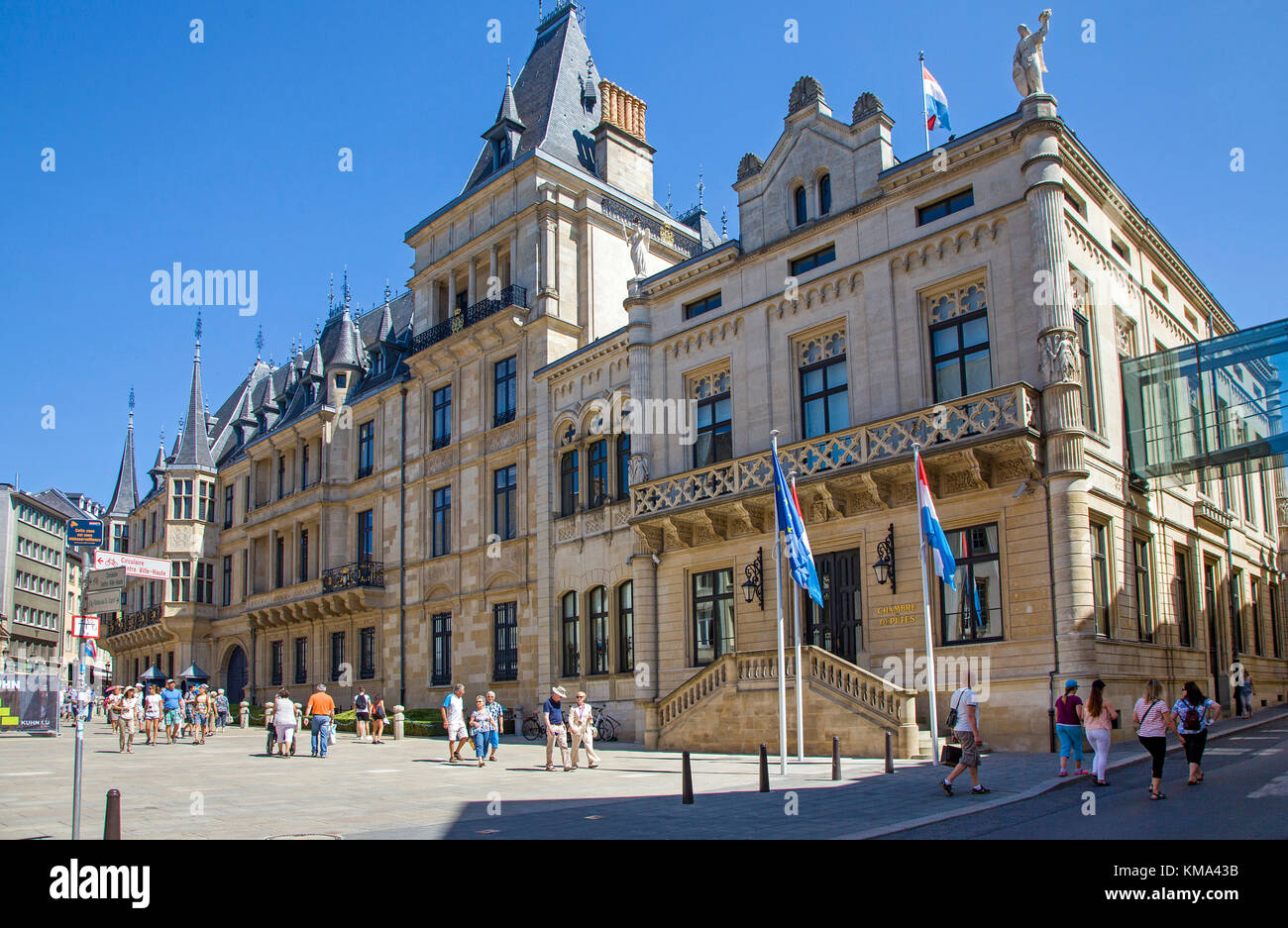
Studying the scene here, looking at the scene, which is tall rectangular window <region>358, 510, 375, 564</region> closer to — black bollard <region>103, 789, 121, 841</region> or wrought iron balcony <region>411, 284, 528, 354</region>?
wrought iron balcony <region>411, 284, 528, 354</region>

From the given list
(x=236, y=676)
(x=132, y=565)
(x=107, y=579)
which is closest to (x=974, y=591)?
(x=132, y=565)

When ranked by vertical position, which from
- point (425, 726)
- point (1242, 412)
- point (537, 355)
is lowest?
point (425, 726)

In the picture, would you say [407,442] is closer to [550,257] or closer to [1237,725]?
[550,257]

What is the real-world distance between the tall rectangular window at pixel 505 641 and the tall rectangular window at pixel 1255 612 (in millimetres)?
22904

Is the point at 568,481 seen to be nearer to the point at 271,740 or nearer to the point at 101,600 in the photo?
the point at 271,740

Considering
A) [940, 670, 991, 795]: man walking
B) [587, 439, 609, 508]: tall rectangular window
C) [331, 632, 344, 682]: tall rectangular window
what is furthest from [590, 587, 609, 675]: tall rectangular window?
[940, 670, 991, 795]: man walking

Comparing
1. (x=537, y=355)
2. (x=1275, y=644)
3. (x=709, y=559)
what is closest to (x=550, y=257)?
(x=537, y=355)

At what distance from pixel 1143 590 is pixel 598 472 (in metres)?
15.8

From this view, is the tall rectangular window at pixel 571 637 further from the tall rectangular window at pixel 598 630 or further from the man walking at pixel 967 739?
the man walking at pixel 967 739

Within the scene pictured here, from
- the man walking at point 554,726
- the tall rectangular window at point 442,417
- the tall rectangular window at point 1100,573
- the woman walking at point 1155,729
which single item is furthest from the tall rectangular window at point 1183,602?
the tall rectangular window at point 442,417

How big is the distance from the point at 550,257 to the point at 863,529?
16.7m
